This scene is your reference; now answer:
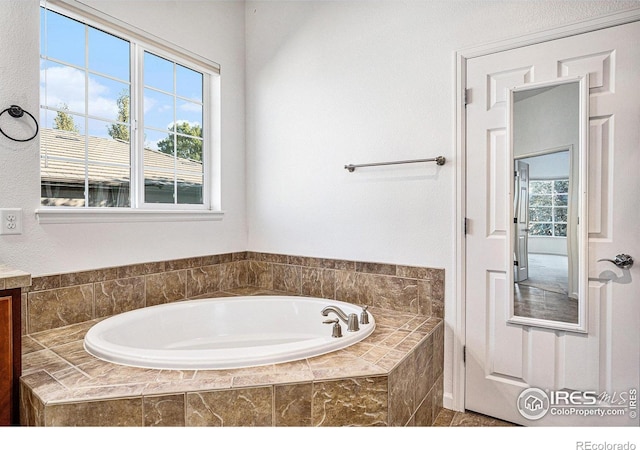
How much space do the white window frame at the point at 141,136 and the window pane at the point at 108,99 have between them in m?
0.05

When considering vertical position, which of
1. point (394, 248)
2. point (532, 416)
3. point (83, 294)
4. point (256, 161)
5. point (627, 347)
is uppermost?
point (256, 161)

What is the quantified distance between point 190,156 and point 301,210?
94 centimetres

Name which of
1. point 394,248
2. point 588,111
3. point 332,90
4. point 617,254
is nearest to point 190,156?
point 332,90

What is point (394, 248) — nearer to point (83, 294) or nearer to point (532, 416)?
point (532, 416)

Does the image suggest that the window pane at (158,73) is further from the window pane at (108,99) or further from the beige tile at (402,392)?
the beige tile at (402,392)

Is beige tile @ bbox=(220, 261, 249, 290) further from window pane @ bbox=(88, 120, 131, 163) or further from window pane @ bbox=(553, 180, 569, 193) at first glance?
window pane @ bbox=(553, 180, 569, 193)

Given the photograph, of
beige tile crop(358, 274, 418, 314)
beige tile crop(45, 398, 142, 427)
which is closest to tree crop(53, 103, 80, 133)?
beige tile crop(45, 398, 142, 427)

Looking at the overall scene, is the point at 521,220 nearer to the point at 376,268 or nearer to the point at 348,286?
the point at 376,268

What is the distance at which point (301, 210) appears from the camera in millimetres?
2699

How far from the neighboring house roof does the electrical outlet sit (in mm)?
254

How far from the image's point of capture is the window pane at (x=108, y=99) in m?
2.13

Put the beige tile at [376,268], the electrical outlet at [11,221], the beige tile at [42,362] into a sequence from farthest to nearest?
the beige tile at [376,268]
the electrical outlet at [11,221]
the beige tile at [42,362]

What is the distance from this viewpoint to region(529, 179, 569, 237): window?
1.80 meters

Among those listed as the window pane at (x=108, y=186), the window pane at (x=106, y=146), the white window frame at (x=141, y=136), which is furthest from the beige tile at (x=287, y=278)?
the window pane at (x=106, y=146)
